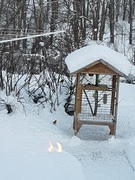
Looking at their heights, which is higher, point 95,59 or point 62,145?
point 95,59

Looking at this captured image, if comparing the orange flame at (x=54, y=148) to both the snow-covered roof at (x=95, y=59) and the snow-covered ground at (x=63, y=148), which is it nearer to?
the snow-covered ground at (x=63, y=148)

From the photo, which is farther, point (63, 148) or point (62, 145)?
point (62, 145)

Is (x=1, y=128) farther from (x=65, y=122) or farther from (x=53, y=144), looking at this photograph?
(x=65, y=122)

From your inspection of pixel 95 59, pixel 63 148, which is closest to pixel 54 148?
pixel 63 148

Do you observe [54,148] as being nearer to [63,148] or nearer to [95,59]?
[63,148]

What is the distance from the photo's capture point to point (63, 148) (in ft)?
20.5

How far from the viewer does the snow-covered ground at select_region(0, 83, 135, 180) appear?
5.23m

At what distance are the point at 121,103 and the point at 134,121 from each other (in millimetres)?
1105

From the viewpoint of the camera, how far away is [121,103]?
354 inches

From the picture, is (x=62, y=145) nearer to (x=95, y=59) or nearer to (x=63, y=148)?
(x=63, y=148)

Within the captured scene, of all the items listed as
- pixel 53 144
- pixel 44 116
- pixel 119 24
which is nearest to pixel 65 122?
pixel 44 116

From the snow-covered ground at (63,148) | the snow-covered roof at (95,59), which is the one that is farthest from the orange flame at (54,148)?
the snow-covered roof at (95,59)

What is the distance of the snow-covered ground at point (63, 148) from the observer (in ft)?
17.2

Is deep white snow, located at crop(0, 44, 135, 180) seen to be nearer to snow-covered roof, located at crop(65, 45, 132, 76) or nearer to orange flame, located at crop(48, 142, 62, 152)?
orange flame, located at crop(48, 142, 62, 152)
